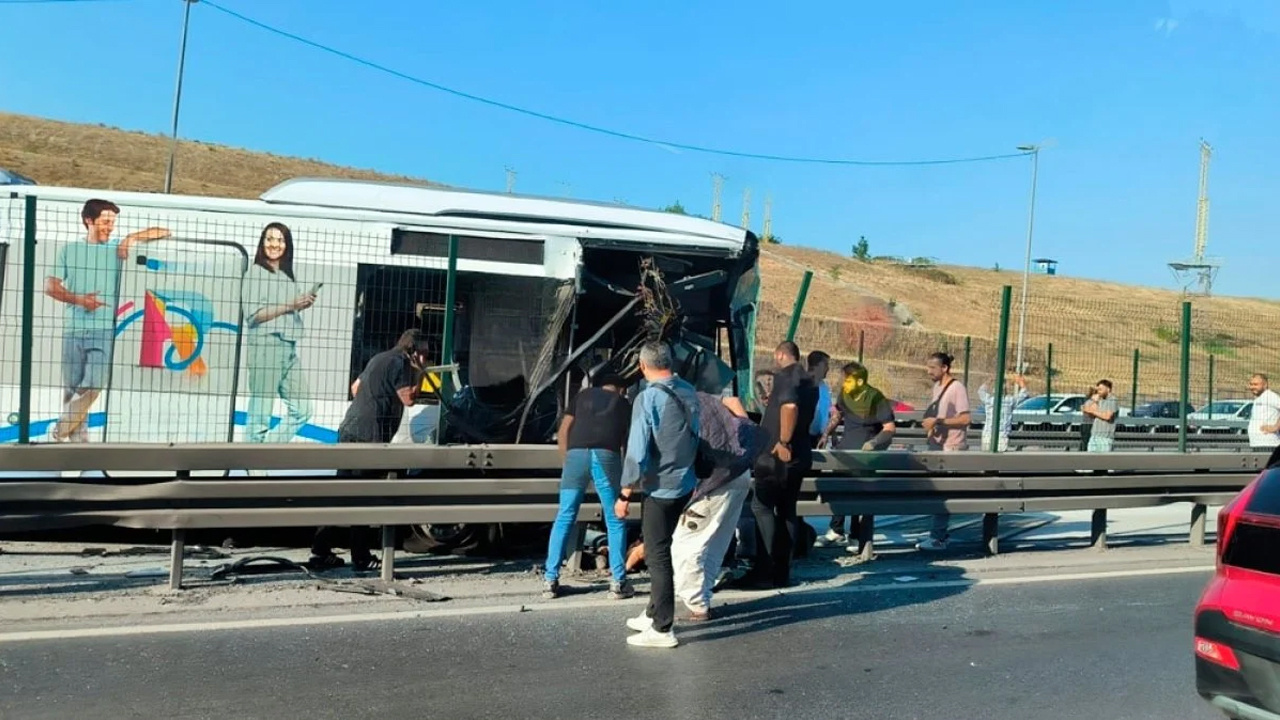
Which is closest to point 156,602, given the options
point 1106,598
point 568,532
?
point 568,532

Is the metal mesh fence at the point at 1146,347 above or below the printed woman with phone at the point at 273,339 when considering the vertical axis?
above

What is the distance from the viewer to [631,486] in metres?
6.29

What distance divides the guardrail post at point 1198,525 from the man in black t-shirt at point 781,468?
4.49 m

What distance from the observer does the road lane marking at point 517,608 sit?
6.03 meters

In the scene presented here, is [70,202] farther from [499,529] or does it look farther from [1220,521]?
[1220,521]

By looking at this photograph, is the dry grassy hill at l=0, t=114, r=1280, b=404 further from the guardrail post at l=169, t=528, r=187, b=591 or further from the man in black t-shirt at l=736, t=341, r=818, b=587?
the guardrail post at l=169, t=528, r=187, b=591

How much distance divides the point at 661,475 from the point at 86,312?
441cm

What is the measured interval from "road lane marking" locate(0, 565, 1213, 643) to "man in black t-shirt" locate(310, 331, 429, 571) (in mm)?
1413

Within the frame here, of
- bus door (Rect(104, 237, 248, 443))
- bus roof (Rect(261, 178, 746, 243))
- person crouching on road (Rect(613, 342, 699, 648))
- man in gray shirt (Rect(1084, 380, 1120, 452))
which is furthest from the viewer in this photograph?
man in gray shirt (Rect(1084, 380, 1120, 452))

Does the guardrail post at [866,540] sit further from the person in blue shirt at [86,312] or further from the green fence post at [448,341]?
the person in blue shirt at [86,312]

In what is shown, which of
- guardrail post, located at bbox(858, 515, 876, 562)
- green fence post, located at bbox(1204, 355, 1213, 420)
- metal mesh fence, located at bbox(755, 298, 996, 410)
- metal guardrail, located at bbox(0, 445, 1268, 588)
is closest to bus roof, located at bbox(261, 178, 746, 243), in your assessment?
metal guardrail, located at bbox(0, 445, 1268, 588)

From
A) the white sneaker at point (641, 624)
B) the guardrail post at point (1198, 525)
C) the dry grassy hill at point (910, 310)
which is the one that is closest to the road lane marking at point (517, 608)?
the white sneaker at point (641, 624)

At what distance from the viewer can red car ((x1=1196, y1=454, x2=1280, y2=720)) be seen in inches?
156

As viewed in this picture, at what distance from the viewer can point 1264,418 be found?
478 inches
